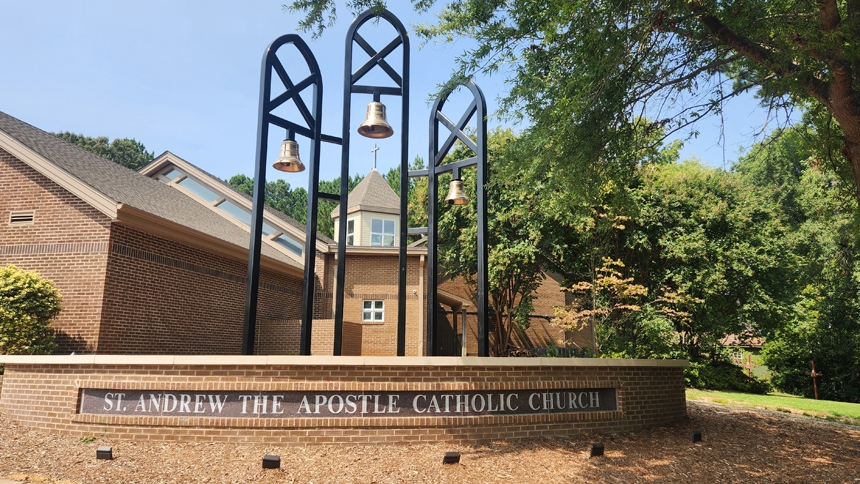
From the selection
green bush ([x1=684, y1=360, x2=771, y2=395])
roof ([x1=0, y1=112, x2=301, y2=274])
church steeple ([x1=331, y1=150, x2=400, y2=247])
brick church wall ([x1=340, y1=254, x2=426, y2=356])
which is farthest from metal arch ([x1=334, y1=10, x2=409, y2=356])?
church steeple ([x1=331, y1=150, x2=400, y2=247])

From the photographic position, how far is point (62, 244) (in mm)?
12711

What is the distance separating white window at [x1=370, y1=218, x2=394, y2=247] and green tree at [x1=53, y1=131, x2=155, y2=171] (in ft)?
107

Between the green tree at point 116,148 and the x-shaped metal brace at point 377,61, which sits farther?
the green tree at point 116,148

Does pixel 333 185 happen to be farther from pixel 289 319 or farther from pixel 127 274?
pixel 127 274

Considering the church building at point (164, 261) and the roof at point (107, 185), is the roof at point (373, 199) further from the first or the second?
the roof at point (107, 185)

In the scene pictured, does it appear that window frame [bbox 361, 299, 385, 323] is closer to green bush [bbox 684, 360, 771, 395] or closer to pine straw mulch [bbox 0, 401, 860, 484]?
green bush [bbox 684, 360, 771, 395]

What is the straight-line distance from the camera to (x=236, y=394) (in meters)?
7.39

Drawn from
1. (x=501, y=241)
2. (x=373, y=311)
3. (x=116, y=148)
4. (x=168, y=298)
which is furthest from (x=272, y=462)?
(x=116, y=148)

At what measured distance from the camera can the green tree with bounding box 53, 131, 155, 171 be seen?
50.6 m

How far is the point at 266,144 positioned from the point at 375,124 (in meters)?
1.59

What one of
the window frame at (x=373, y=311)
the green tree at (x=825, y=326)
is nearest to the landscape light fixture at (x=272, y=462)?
the window frame at (x=373, y=311)

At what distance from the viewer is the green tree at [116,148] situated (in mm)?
50619

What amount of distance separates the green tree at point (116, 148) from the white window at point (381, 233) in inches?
1289

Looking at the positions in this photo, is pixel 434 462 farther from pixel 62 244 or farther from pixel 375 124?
pixel 62 244
